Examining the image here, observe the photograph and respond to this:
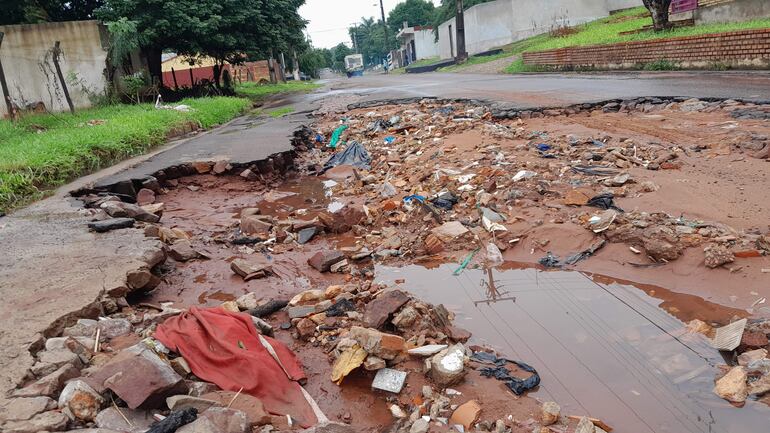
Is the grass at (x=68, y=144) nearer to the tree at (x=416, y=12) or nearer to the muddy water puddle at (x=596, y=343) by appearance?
the muddy water puddle at (x=596, y=343)

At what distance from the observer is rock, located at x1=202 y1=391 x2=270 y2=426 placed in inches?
83.4

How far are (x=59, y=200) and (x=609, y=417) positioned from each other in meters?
5.52

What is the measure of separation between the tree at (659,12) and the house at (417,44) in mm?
31629

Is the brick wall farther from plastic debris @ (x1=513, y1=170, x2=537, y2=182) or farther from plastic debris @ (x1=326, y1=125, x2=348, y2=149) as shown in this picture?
plastic debris @ (x1=326, y1=125, x2=348, y2=149)

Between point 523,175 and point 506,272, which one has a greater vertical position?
point 523,175

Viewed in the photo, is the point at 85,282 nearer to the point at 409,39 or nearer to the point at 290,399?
the point at 290,399

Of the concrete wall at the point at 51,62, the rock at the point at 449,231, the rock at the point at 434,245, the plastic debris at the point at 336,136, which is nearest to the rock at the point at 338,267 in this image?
the rock at the point at 434,245

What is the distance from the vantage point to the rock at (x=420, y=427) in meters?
2.24

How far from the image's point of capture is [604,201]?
4.44 m

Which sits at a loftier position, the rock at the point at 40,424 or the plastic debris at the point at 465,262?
the rock at the point at 40,424

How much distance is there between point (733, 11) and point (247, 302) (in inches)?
669

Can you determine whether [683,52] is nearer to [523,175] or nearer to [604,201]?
[523,175]

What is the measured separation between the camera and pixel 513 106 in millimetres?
8734

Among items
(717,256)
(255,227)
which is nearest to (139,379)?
(255,227)
